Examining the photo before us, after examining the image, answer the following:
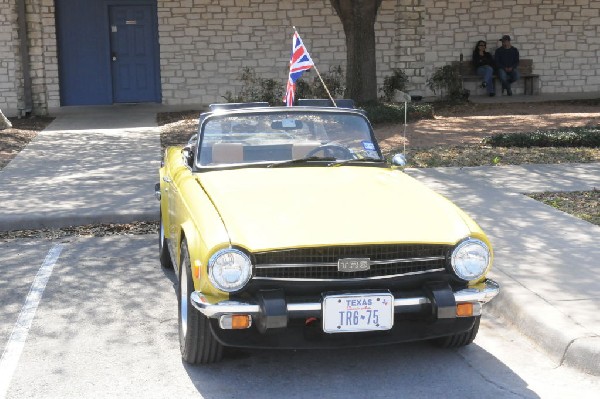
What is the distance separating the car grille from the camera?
484cm

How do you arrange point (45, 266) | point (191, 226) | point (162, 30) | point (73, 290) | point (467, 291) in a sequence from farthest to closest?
point (162, 30), point (45, 266), point (73, 290), point (191, 226), point (467, 291)

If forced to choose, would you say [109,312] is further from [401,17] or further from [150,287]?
[401,17]

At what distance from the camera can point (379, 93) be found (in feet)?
67.7

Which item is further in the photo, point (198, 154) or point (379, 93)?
point (379, 93)

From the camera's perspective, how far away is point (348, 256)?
4.91 m

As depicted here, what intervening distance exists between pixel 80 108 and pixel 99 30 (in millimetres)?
1841

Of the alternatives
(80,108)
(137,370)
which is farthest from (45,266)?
(80,108)

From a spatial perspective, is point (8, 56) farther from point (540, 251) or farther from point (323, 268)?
point (323, 268)

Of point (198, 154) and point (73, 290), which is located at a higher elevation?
point (198, 154)

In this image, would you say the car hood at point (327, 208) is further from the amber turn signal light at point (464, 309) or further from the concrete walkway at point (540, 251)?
the concrete walkway at point (540, 251)

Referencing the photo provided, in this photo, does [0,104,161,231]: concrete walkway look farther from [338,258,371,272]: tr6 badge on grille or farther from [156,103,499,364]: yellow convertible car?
[338,258,371,272]: tr6 badge on grille

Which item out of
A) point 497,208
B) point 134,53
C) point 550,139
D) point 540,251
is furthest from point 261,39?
point 540,251

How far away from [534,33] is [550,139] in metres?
8.99

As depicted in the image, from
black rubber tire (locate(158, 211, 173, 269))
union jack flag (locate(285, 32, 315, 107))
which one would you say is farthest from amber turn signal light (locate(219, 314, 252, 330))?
union jack flag (locate(285, 32, 315, 107))
